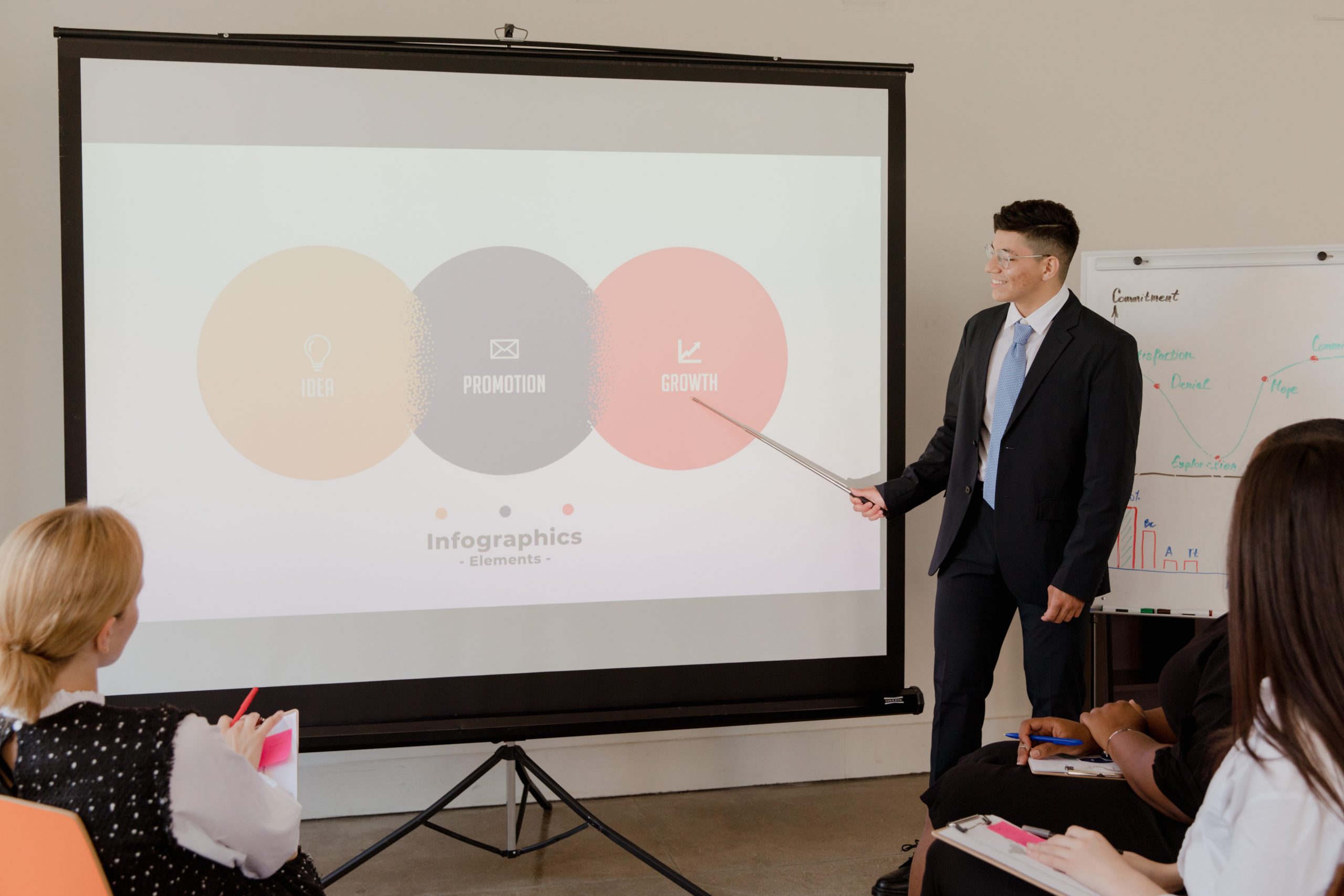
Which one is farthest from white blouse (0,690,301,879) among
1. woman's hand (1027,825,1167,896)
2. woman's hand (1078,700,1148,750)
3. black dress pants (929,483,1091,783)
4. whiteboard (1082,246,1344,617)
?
whiteboard (1082,246,1344,617)

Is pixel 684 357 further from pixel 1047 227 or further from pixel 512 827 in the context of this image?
pixel 512 827

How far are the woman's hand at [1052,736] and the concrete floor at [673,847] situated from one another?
0.93 meters

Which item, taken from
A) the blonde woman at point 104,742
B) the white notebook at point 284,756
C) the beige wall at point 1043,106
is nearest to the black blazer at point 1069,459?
the beige wall at point 1043,106

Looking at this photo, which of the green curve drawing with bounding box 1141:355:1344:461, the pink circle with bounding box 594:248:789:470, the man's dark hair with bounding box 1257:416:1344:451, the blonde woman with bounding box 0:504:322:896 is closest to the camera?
the blonde woman with bounding box 0:504:322:896

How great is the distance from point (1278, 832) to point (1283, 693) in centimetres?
15

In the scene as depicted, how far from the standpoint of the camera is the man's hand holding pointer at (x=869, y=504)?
246 cm

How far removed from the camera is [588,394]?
2.38m

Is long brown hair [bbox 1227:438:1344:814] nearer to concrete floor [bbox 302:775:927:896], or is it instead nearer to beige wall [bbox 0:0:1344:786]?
concrete floor [bbox 302:775:927:896]

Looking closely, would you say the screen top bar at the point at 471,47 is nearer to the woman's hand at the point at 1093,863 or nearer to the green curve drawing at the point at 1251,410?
the green curve drawing at the point at 1251,410

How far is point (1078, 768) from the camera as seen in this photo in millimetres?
1650

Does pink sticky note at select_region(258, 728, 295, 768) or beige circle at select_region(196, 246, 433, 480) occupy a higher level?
beige circle at select_region(196, 246, 433, 480)

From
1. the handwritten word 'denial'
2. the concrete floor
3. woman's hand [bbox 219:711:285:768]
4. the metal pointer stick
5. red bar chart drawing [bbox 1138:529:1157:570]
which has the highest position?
the handwritten word 'denial'

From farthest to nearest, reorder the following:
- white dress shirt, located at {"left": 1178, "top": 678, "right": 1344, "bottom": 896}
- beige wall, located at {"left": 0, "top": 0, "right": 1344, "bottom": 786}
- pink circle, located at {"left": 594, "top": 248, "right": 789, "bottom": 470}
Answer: beige wall, located at {"left": 0, "top": 0, "right": 1344, "bottom": 786}, pink circle, located at {"left": 594, "top": 248, "right": 789, "bottom": 470}, white dress shirt, located at {"left": 1178, "top": 678, "right": 1344, "bottom": 896}

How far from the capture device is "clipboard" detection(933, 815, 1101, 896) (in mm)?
1217
